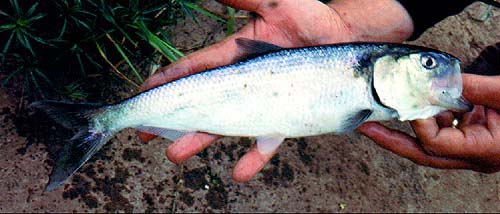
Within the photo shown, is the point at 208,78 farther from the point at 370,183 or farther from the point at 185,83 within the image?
the point at 370,183

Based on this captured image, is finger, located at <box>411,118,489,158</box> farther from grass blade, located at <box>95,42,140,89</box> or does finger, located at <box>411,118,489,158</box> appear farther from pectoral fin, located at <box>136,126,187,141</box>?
grass blade, located at <box>95,42,140,89</box>

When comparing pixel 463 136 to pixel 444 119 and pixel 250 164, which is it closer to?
pixel 444 119

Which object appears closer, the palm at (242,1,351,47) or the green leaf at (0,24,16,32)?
the green leaf at (0,24,16,32)

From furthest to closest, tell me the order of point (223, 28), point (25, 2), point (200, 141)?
point (223, 28)
point (25, 2)
point (200, 141)

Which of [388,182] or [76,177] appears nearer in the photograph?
[76,177]

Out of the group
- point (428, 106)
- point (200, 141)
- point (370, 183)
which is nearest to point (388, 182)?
point (370, 183)

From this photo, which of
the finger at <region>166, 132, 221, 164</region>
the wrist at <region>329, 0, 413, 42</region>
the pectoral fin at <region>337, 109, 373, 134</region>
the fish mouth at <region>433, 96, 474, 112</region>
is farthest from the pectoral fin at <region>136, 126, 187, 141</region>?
the fish mouth at <region>433, 96, 474, 112</region>

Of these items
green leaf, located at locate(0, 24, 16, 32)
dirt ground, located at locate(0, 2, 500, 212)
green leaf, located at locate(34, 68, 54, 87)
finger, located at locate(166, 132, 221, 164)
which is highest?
green leaf, located at locate(0, 24, 16, 32)
